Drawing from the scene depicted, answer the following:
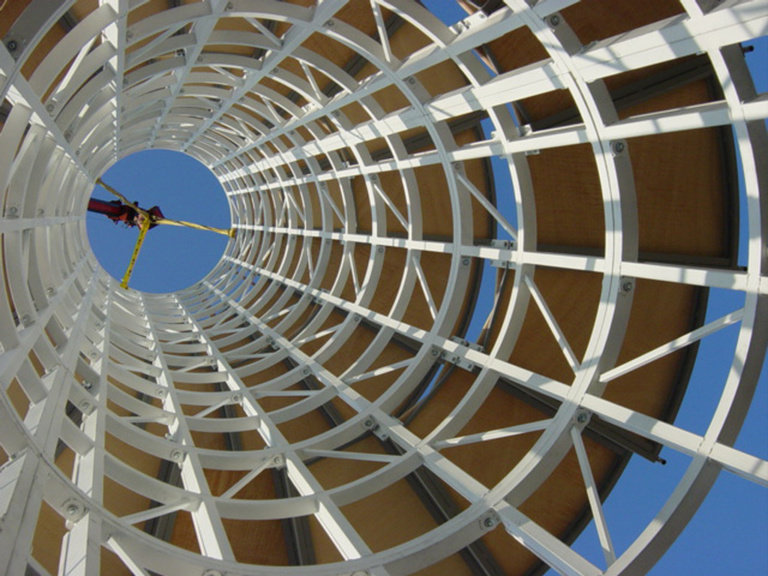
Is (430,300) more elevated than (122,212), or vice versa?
(122,212)

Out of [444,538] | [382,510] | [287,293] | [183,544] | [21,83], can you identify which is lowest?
[183,544]

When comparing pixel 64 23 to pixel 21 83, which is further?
pixel 64 23

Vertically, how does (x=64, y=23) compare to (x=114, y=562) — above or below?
above

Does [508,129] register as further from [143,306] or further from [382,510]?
[143,306]

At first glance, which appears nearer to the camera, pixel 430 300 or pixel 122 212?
pixel 430 300

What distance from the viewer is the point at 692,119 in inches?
256

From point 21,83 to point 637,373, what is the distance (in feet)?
36.3

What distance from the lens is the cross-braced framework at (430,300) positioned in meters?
6.63

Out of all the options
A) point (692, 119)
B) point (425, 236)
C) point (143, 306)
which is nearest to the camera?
point (692, 119)

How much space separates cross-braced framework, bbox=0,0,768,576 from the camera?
261 inches

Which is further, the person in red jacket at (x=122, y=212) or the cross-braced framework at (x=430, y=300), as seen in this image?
the person in red jacket at (x=122, y=212)

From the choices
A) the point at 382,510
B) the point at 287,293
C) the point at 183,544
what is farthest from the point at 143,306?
the point at 382,510

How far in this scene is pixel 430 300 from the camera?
1258 cm

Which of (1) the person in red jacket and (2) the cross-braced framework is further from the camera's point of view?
(1) the person in red jacket
